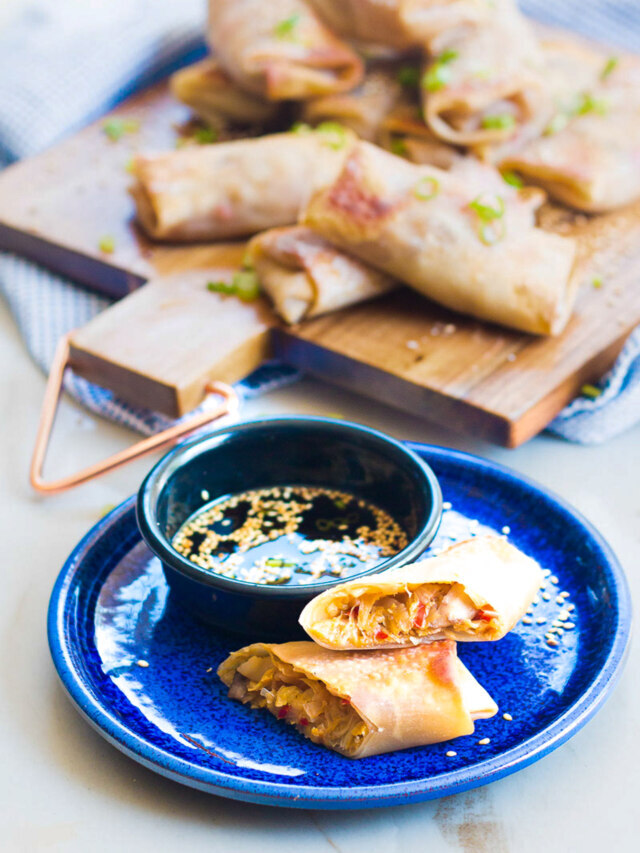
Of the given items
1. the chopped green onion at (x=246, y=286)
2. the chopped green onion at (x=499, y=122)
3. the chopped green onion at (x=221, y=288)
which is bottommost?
the chopped green onion at (x=221, y=288)

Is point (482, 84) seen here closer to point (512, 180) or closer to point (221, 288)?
point (512, 180)

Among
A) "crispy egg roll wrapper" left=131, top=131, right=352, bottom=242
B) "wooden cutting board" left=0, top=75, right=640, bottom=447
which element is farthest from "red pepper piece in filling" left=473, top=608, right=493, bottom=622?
"crispy egg roll wrapper" left=131, top=131, right=352, bottom=242

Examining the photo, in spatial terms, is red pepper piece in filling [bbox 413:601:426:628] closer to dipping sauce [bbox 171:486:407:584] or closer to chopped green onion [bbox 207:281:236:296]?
dipping sauce [bbox 171:486:407:584]

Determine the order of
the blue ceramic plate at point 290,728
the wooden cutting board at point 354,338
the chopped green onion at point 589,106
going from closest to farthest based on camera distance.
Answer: the blue ceramic plate at point 290,728 → the wooden cutting board at point 354,338 → the chopped green onion at point 589,106

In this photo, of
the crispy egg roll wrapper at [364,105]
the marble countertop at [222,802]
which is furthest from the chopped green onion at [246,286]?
the marble countertop at [222,802]

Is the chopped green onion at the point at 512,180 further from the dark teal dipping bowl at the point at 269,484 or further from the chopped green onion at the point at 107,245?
the dark teal dipping bowl at the point at 269,484

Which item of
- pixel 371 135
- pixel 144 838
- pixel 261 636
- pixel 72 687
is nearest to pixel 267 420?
pixel 261 636

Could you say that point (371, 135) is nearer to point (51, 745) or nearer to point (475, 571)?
point (475, 571)

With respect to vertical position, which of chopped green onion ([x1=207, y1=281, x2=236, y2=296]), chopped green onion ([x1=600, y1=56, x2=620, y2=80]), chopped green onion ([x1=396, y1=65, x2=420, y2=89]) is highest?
chopped green onion ([x1=600, y1=56, x2=620, y2=80])
